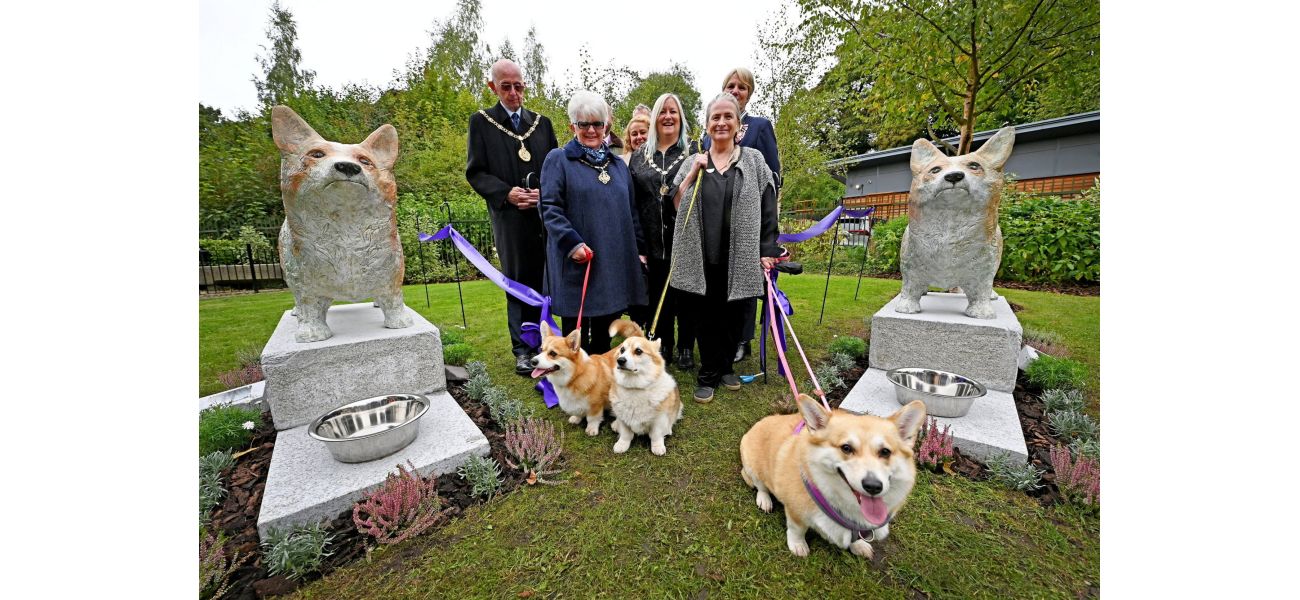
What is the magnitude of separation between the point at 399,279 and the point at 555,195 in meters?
1.30

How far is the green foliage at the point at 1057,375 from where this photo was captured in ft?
10.7

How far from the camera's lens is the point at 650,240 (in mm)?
3896

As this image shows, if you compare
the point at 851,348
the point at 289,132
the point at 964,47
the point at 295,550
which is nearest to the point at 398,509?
the point at 295,550

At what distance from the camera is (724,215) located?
3.11 meters

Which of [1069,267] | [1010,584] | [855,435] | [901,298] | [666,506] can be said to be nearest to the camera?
[855,435]

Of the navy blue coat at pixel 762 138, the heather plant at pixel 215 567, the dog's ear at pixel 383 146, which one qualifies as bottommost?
the heather plant at pixel 215 567

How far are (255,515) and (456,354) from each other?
6.88ft

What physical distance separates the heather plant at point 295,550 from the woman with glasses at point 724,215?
2.47 metres

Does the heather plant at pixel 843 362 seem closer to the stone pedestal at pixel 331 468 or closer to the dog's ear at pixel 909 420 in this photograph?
the dog's ear at pixel 909 420

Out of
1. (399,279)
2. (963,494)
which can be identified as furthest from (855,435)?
(399,279)

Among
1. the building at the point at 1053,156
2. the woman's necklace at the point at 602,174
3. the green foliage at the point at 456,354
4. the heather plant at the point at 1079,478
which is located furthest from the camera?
the building at the point at 1053,156

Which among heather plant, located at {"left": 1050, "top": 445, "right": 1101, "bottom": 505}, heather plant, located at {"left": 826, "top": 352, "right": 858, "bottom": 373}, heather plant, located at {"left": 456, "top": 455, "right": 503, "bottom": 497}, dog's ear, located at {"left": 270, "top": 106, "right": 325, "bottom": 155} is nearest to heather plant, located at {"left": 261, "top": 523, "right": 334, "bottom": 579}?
heather plant, located at {"left": 456, "top": 455, "right": 503, "bottom": 497}

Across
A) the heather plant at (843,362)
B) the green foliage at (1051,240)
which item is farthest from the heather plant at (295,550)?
the green foliage at (1051,240)

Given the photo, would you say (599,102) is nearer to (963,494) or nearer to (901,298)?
(901,298)
